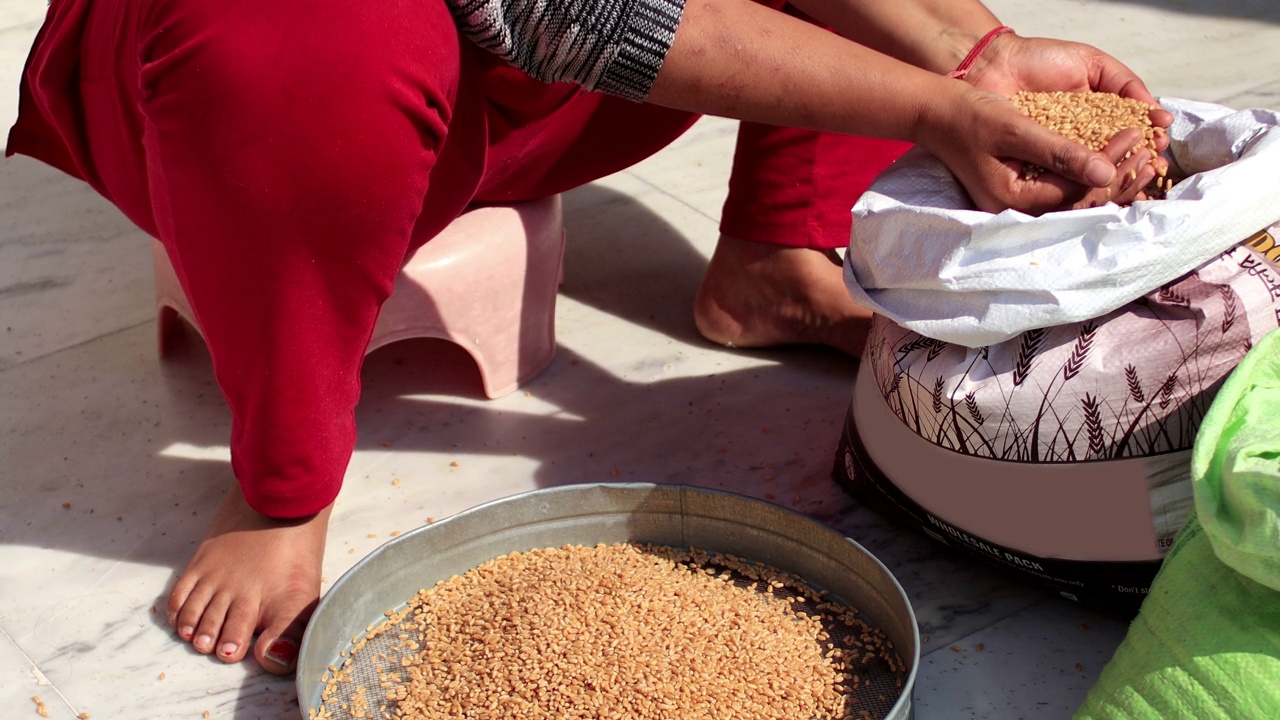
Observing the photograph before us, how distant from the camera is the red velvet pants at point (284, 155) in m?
1.11

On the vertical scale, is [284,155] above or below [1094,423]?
above

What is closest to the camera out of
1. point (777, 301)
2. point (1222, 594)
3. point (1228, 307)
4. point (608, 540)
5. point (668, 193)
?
point (1222, 594)

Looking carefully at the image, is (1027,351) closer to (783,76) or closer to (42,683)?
(783,76)

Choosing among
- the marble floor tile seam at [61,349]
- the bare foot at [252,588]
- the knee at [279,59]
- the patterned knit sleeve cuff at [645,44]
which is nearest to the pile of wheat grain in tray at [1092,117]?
the patterned knit sleeve cuff at [645,44]

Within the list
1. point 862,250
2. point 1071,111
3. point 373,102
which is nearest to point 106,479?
point 373,102

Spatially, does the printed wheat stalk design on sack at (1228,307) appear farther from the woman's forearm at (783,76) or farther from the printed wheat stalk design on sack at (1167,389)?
the woman's forearm at (783,76)

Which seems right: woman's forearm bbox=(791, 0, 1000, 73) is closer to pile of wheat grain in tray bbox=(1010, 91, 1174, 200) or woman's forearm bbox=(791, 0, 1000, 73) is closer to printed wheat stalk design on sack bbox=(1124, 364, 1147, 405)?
pile of wheat grain in tray bbox=(1010, 91, 1174, 200)

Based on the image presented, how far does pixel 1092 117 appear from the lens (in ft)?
4.13

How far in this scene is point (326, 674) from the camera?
123 centimetres

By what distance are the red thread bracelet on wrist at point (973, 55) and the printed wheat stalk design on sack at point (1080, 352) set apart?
1.20 feet

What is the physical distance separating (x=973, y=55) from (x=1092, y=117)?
191 mm

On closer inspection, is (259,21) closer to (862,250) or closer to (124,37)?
(124,37)

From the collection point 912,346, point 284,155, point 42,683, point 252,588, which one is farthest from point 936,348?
point 42,683

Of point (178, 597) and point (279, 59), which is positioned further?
point (178, 597)
